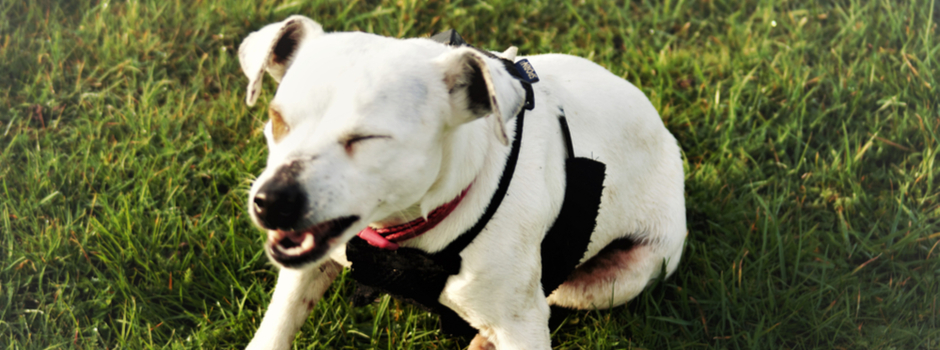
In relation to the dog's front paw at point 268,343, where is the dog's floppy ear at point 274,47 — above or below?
above

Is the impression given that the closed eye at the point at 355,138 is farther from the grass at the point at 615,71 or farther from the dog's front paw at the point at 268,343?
the grass at the point at 615,71

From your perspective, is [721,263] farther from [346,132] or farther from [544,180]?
[346,132]

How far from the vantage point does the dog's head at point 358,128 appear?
5.60 feet

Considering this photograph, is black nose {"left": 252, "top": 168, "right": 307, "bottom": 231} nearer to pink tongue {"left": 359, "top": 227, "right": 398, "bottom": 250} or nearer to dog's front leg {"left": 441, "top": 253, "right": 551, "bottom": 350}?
pink tongue {"left": 359, "top": 227, "right": 398, "bottom": 250}

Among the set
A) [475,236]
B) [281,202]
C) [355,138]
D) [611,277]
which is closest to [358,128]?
[355,138]

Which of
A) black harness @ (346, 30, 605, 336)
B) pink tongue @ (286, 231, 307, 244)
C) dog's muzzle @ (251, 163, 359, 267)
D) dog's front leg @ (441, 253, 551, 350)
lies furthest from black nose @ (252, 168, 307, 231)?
→ dog's front leg @ (441, 253, 551, 350)

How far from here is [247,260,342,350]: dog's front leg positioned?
2.60 metres

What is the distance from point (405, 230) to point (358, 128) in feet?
1.73

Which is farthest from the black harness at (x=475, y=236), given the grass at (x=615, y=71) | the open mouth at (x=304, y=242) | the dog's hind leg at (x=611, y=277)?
the grass at (x=615, y=71)

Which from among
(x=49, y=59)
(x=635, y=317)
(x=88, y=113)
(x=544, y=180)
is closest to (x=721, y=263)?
(x=635, y=317)

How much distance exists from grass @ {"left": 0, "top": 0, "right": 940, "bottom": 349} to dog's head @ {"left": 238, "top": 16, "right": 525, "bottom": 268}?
1171mm

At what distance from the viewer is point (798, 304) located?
3.04 m

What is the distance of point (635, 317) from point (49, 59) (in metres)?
3.56

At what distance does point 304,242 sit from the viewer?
6.14ft
